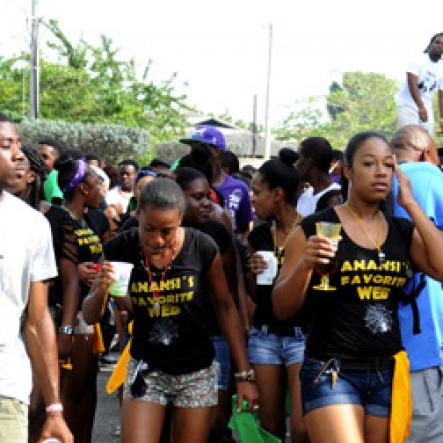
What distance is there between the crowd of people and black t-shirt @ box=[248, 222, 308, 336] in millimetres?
10

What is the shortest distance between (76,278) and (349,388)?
8.56 feet

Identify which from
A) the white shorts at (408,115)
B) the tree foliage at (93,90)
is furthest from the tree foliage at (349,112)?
the white shorts at (408,115)

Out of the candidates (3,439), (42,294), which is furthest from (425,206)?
(3,439)

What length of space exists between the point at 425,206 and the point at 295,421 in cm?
179

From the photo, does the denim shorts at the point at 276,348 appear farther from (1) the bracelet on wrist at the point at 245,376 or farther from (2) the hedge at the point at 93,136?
(2) the hedge at the point at 93,136

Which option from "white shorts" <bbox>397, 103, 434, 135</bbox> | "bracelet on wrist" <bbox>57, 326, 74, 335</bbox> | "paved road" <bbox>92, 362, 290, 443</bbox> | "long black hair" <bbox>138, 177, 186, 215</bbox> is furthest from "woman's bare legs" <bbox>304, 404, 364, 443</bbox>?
"white shorts" <bbox>397, 103, 434, 135</bbox>

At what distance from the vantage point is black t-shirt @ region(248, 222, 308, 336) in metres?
6.31

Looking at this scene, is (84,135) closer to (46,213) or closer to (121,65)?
(121,65)

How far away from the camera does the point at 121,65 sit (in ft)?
122

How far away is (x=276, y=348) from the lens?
6344 mm

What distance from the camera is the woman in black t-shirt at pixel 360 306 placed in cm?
466

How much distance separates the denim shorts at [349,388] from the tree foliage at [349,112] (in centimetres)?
6733

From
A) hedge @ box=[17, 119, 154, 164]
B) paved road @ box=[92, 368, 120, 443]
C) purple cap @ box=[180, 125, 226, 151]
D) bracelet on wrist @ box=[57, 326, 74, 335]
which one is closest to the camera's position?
bracelet on wrist @ box=[57, 326, 74, 335]

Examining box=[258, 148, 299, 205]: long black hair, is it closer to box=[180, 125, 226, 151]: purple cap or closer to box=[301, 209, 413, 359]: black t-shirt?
box=[180, 125, 226, 151]: purple cap
